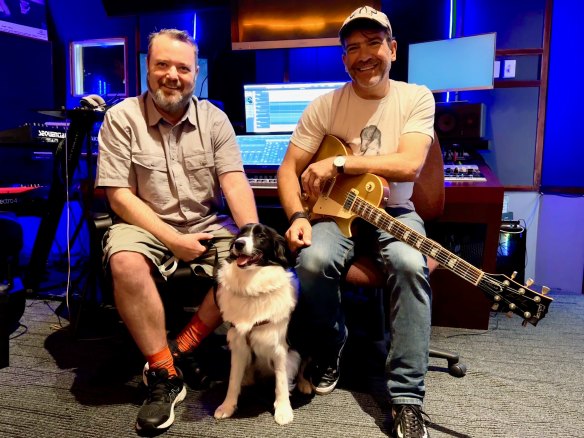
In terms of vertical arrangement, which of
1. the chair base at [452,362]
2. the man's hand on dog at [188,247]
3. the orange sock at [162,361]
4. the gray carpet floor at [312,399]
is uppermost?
the man's hand on dog at [188,247]

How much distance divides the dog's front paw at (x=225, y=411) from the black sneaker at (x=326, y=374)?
0.34m

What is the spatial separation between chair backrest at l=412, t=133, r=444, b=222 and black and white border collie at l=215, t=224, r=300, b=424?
0.68 meters

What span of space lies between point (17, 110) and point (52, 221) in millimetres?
1446

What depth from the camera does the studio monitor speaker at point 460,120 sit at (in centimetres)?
260

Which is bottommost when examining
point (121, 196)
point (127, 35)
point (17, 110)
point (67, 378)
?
point (67, 378)

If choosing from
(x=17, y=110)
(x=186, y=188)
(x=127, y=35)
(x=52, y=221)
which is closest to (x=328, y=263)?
(x=186, y=188)

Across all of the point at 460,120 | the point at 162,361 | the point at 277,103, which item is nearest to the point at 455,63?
the point at 460,120

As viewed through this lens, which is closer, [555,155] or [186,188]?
[186,188]

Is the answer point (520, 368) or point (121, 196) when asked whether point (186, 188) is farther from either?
point (520, 368)

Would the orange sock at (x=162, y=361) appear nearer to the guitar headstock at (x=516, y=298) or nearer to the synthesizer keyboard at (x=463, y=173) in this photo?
the guitar headstock at (x=516, y=298)

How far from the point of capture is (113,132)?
186cm

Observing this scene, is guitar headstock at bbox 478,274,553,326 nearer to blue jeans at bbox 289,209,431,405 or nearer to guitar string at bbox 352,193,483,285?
guitar string at bbox 352,193,483,285

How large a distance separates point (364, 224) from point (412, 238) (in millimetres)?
312

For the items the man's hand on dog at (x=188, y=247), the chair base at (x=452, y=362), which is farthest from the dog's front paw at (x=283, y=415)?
the chair base at (x=452, y=362)
